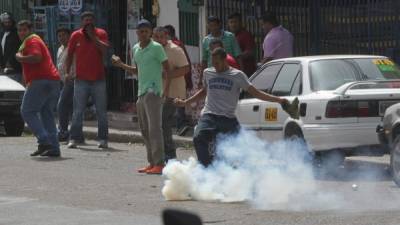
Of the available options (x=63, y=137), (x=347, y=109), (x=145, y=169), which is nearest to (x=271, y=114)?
(x=347, y=109)

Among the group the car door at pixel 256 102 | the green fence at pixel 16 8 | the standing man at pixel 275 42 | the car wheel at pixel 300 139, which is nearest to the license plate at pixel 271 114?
the car door at pixel 256 102

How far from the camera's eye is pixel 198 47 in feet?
58.4

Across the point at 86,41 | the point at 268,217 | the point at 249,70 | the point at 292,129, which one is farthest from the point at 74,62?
the point at 268,217

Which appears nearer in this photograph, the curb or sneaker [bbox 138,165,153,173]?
sneaker [bbox 138,165,153,173]

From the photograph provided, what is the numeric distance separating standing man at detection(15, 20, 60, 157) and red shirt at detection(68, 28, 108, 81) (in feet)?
3.29

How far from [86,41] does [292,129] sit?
4302 millimetres

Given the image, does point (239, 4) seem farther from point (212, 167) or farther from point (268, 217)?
point (268, 217)

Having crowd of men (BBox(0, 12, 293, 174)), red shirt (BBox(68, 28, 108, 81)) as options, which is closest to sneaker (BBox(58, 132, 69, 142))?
crowd of men (BBox(0, 12, 293, 174))

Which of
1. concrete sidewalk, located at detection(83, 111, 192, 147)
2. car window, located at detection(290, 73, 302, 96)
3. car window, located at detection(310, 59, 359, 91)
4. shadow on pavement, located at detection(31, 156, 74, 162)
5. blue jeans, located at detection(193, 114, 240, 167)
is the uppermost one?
car window, located at detection(310, 59, 359, 91)

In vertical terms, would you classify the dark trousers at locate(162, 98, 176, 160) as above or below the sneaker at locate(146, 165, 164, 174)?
above

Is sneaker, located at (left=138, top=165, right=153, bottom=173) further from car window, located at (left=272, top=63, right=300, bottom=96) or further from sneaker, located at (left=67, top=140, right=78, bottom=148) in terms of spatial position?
sneaker, located at (left=67, top=140, right=78, bottom=148)

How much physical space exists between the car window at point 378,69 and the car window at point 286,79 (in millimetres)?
742

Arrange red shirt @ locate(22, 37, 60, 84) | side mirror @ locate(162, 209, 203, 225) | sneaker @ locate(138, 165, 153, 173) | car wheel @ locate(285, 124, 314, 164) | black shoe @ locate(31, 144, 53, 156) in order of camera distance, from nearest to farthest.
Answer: side mirror @ locate(162, 209, 203, 225)
car wheel @ locate(285, 124, 314, 164)
sneaker @ locate(138, 165, 153, 173)
red shirt @ locate(22, 37, 60, 84)
black shoe @ locate(31, 144, 53, 156)

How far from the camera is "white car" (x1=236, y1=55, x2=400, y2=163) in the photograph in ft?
35.3
